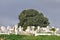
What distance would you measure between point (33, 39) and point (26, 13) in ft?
79.8

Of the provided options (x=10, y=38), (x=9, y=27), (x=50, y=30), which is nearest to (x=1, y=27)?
(x=9, y=27)

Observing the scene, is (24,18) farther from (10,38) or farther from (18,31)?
(10,38)

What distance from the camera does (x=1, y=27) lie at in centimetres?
2388

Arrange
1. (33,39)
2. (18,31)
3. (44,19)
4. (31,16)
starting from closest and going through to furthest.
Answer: (33,39)
(18,31)
(44,19)
(31,16)

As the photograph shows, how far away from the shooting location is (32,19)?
133 ft

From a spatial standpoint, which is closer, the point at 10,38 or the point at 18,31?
the point at 10,38

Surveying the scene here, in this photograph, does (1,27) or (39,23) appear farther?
(39,23)

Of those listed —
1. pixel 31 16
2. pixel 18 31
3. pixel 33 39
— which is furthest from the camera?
pixel 31 16

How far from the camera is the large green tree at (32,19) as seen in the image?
40.0m

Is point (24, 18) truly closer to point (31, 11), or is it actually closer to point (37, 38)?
point (31, 11)

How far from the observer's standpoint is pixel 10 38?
60.2ft

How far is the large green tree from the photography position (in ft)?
131

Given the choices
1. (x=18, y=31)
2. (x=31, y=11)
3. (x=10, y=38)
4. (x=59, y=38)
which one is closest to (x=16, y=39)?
(x=10, y=38)

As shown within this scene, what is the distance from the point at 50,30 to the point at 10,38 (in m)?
6.20
